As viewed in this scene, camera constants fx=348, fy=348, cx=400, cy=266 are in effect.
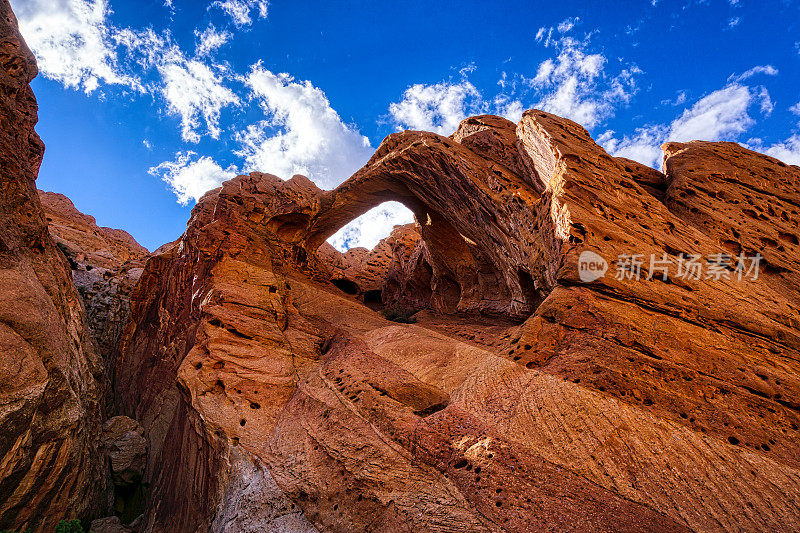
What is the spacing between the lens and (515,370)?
8.27 metres

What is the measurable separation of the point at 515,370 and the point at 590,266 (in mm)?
3596

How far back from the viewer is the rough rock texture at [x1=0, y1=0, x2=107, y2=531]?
25.1 ft

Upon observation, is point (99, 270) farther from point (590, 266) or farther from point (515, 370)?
point (590, 266)

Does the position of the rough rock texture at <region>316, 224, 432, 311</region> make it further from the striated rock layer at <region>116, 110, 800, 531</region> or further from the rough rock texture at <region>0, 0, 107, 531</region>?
the rough rock texture at <region>0, 0, 107, 531</region>

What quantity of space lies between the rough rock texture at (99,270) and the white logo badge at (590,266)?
24.3 metres

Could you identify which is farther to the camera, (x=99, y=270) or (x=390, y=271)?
(x=390, y=271)

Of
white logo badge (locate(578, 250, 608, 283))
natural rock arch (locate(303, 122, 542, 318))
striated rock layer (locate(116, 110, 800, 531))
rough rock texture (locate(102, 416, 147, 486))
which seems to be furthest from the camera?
natural rock arch (locate(303, 122, 542, 318))

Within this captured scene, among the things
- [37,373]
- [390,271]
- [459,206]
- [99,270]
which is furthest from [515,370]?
[99,270]

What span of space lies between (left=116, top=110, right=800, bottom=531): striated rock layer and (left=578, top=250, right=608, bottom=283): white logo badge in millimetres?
117

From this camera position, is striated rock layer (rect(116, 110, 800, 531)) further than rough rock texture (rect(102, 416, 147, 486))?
No

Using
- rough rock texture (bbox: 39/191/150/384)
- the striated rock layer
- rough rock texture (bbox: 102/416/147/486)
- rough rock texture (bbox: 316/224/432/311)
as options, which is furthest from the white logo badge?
rough rock texture (bbox: 39/191/150/384)

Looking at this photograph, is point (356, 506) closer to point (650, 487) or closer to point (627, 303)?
point (650, 487)

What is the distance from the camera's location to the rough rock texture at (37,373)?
301 inches

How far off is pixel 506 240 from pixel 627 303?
555 cm
